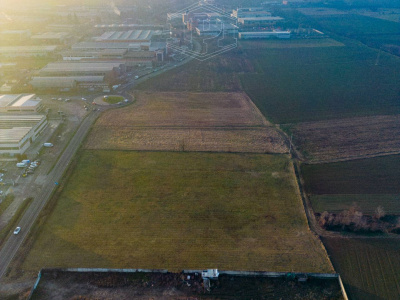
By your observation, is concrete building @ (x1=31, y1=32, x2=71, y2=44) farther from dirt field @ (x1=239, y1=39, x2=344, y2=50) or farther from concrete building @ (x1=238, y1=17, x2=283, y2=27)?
concrete building @ (x1=238, y1=17, x2=283, y2=27)

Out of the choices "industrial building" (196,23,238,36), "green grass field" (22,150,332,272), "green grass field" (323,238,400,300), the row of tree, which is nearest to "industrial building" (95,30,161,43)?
"industrial building" (196,23,238,36)

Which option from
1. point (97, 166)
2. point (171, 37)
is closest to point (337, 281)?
point (97, 166)

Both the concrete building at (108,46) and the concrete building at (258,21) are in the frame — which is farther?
the concrete building at (258,21)

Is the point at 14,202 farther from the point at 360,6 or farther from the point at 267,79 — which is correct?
the point at 360,6

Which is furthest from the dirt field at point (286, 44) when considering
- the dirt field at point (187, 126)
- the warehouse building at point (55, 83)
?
the warehouse building at point (55, 83)

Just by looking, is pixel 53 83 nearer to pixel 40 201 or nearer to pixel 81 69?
pixel 81 69

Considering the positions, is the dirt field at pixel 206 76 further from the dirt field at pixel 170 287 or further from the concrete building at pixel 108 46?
the dirt field at pixel 170 287
